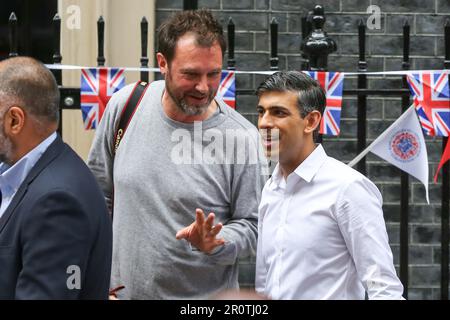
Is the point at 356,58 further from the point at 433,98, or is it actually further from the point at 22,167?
the point at 22,167

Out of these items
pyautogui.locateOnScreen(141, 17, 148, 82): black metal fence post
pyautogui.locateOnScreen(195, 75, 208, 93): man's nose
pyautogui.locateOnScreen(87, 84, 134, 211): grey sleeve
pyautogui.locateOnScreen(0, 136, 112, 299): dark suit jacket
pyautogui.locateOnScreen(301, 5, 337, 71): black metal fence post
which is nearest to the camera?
pyautogui.locateOnScreen(0, 136, 112, 299): dark suit jacket

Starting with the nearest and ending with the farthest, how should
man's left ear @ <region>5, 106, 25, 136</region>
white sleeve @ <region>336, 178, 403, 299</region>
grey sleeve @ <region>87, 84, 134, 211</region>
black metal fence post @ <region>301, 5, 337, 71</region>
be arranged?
man's left ear @ <region>5, 106, 25, 136</region>, white sleeve @ <region>336, 178, 403, 299</region>, grey sleeve @ <region>87, 84, 134, 211</region>, black metal fence post @ <region>301, 5, 337, 71</region>

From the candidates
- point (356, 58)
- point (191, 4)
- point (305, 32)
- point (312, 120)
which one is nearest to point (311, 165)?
point (312, 120)

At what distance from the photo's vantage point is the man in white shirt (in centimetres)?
355

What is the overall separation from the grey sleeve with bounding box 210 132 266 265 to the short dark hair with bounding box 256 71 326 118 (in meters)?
0.33

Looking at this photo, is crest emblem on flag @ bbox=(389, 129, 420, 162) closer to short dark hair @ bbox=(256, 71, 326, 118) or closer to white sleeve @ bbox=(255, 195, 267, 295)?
short dark hair @ bbox=(256, 71, 326, 118)

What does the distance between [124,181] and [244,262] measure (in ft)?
9.40

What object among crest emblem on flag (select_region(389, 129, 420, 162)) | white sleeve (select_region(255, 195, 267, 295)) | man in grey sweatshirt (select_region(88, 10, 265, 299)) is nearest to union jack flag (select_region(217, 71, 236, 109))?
crest emblem on flag (select_region(389, 129, 420, 162))

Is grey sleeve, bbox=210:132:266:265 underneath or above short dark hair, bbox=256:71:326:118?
underneath

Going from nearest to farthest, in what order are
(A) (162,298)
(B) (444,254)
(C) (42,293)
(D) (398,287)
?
(C) (42,293) → (D) (398,287) → (A) (162,298) → (B) (444,254)

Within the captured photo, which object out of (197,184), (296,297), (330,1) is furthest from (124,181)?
(330,1)

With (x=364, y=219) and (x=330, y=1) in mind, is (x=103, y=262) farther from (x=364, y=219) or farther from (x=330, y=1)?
(x=330, y=1)

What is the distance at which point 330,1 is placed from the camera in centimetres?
709

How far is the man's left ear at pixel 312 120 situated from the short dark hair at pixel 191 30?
54 centimetres
